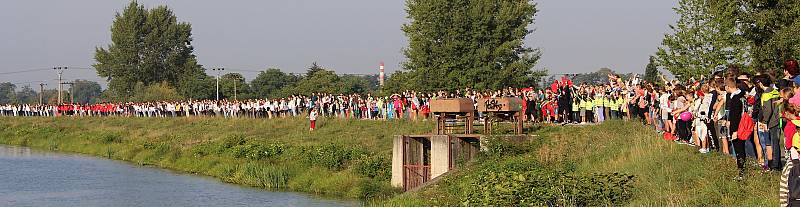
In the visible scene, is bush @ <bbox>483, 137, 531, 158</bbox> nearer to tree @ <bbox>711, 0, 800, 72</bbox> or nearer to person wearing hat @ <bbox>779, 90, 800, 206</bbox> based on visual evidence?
tree @ <bbox>711, 0, 800, 72</bbox>

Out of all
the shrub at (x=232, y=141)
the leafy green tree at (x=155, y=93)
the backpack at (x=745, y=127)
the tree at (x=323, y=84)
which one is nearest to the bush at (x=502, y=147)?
the backpack at (x=745, y=127)

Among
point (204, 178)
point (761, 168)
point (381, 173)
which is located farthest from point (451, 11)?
point (761, 168)

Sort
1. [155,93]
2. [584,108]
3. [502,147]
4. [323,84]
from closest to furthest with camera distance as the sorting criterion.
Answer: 1. [502,147]
2. [584,108]
3. [155,93]
4. [323,84]

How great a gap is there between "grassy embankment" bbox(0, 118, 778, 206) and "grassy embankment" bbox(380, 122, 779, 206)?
34 millimetres

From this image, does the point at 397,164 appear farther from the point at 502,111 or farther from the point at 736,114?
the point at 736,114

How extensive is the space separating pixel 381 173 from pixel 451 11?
33.1m

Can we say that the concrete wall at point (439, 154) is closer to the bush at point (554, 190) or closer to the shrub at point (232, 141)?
the bush at point (554, 190)

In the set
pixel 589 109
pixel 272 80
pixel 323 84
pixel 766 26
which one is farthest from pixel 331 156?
pixel 272 80

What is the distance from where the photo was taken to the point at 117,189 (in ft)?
151

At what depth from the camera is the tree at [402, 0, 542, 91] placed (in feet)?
237

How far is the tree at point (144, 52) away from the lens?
421ft

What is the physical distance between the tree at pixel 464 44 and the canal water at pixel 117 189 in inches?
887

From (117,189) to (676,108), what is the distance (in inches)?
1075

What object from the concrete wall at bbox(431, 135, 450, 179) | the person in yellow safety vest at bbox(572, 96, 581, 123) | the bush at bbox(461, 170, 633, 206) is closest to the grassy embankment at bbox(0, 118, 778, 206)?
the bush at bbox(461, 170, 633, 206)
